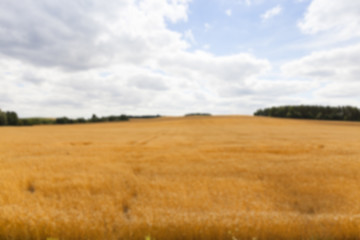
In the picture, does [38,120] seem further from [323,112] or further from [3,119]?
[323,112]

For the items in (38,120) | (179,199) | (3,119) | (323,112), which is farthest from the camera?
(323,112)

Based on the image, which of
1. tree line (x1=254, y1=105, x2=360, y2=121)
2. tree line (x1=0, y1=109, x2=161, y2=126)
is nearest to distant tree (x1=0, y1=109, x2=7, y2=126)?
tree line (x1=0, y1=109, x2=161, y2=126)

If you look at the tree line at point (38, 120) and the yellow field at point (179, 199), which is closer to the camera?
the yellow field at point (179, 199)

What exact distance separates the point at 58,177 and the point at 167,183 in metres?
3.05

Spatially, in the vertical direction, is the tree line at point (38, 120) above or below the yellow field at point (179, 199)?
above

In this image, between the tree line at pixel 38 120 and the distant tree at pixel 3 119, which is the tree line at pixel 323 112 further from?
the distant tree at pixel 3 119

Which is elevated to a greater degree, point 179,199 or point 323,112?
point 323,112

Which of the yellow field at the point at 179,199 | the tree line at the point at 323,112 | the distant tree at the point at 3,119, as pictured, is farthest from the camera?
the tree line at the point at 323,112

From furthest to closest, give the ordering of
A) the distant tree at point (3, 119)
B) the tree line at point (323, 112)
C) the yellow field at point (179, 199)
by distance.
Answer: the tree line at point (323, 112) < the distant tree at point (3, 119) < the yellow field at point (179, 199)

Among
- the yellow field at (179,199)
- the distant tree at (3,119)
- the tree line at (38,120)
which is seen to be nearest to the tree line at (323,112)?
the tree line at (38,120)

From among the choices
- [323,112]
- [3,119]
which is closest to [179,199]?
[3,119]

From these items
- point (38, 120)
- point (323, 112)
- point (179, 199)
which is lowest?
point (179, 199)

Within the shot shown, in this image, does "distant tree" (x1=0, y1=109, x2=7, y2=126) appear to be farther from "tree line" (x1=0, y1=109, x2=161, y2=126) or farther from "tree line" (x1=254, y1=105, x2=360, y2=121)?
"tree line" (x1=254, y1=105, x2=360, y2=121)

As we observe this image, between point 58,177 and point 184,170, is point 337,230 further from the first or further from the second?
point 58,177
